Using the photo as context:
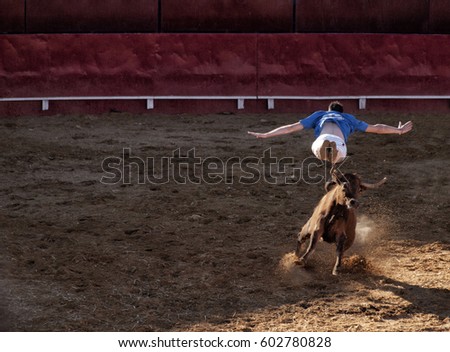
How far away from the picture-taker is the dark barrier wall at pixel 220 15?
592 inches

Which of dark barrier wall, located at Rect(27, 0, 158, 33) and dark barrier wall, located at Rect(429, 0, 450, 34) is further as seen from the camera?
dark barrier wall, located at Rect(429, 0, 450, 34)

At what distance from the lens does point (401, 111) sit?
48.8 ft

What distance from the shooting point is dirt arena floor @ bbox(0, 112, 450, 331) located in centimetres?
736

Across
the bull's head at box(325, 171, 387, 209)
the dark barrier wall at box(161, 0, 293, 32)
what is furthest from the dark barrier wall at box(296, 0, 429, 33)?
the bull's head at box(325, 171, 387, 209)

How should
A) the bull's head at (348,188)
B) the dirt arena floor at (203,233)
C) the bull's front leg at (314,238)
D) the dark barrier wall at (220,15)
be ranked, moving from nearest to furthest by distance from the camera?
the dirt arena floor at (203,233)
the bull's head at (348,188)
the bull's front leg at (314,238)
the dark barrier wall at (220,15)

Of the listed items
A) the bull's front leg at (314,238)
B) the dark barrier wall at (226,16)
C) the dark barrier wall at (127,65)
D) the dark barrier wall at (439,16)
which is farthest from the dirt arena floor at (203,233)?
the dark barrier wall at (439,16)

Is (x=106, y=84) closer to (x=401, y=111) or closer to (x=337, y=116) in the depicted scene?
(x=401, y=111)

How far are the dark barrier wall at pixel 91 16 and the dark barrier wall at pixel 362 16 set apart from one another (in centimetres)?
243

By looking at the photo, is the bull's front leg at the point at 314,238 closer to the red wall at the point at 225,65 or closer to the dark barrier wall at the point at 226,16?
the red wall at the point at 225,65

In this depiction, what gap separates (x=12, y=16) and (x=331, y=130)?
25.8ft

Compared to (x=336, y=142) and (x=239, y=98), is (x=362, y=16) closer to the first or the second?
(x=239, y=98)

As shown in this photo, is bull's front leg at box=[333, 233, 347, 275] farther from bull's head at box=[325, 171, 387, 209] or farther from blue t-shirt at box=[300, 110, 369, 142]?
blue t-shirt at box=[300, 110, 369, 142]
